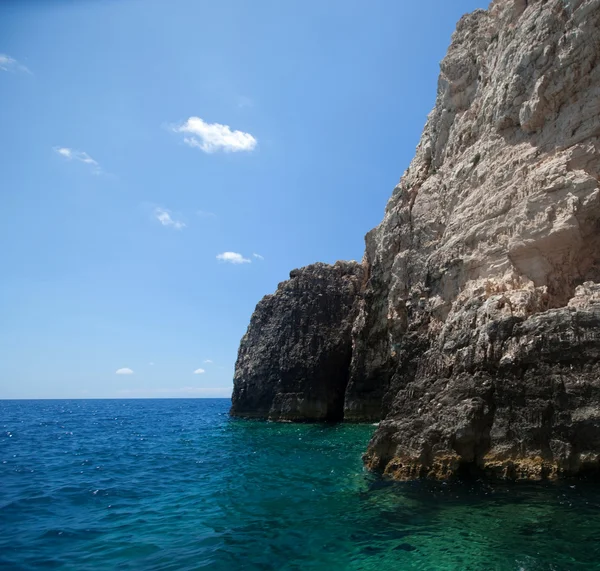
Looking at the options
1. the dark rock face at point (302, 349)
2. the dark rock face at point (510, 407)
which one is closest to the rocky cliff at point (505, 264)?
the dark rock face at point (510, 407)

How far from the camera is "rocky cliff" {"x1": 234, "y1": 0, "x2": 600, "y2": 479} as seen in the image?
43.1 feet

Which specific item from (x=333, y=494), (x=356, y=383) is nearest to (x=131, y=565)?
(x=333, y=494)

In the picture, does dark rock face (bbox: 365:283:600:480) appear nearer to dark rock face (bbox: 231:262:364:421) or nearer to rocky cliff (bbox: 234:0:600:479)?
rocky cliff (bbox: 234:0:600:479)

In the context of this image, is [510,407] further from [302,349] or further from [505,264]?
[302,349]

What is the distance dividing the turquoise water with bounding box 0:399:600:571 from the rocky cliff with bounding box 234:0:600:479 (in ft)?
4.86

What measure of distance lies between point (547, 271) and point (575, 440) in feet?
22.7

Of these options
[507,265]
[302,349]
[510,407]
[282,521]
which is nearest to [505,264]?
[507,265]

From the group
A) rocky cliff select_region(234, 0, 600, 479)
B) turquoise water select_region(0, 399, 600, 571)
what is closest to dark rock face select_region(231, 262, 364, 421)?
rocky cliff select_region(234, 0, 600, 479)

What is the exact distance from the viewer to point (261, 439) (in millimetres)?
28047

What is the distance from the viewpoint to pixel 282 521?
36.5 feet

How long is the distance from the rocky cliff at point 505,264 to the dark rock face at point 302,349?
39.9 ft

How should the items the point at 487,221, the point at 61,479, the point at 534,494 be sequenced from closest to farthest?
the point at 534,494
the point at 61,479
the point at 487,221

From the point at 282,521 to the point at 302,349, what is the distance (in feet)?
101

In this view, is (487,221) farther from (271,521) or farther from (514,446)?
(271,521)
